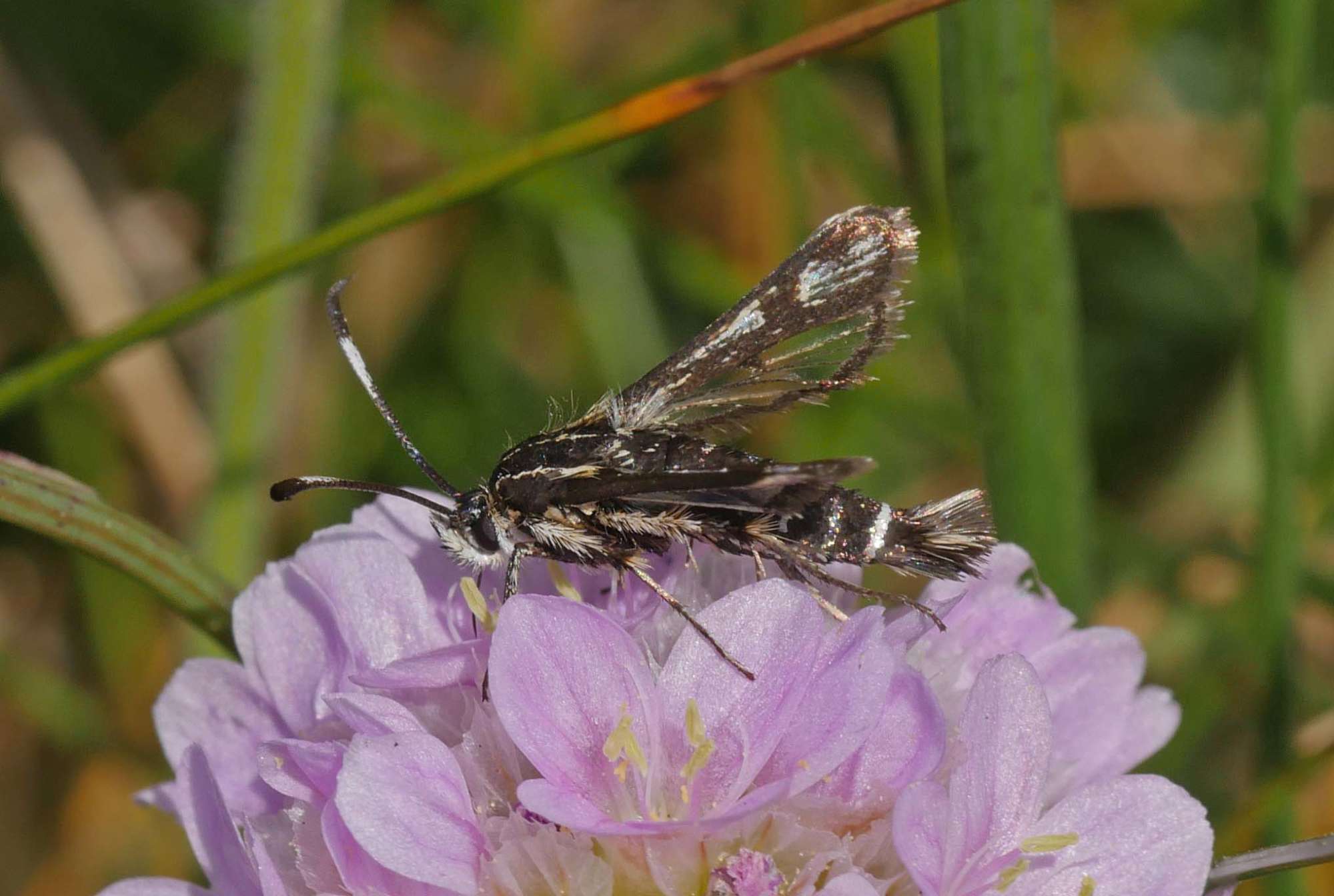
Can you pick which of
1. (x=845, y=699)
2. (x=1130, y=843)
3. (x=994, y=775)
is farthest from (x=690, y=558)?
(x=1130, y=843)

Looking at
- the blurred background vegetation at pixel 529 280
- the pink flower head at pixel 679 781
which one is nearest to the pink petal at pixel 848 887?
the pink flower head at pixel 679 781

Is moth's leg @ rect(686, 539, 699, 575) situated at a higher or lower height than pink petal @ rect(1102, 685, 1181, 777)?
higher

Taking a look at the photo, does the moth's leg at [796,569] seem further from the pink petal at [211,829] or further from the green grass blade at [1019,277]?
the pink petal at [211,829]

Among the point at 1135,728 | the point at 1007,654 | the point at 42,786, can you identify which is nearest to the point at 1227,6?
the point at 1135,728

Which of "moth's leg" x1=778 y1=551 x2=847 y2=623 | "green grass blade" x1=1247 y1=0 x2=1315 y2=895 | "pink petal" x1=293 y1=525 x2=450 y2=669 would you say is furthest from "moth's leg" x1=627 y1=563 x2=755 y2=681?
"green grass blade" x1=1247 y1=0 x2=1315 y2=895

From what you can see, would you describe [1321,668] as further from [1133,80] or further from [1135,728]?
[1135,728]

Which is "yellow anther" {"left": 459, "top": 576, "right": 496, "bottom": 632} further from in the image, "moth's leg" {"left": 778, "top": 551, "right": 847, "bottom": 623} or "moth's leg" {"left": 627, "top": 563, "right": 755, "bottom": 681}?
"moth's leg" {"left": 778, "top": 551, "right": 847, "bottom": 623}
